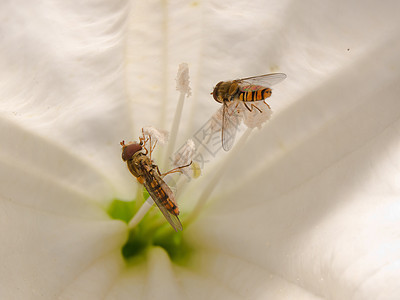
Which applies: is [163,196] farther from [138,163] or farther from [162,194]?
[138,163]

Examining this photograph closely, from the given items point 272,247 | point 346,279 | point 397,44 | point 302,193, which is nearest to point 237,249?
point 272,247

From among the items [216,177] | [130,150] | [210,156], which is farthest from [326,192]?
[130,150]

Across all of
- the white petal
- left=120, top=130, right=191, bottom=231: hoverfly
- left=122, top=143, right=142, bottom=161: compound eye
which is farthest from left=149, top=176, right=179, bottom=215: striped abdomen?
the white petal

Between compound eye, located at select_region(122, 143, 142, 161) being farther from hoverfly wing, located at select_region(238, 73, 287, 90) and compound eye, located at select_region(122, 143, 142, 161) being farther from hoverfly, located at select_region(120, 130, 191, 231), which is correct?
hoverfly wing, located at select_region(238, 73, 287, 90)

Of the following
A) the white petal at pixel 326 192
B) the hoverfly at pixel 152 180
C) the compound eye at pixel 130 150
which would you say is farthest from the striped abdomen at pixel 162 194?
the white petal at pixel 326 192

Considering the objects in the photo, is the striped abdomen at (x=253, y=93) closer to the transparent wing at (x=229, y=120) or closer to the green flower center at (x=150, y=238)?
the transparent wing at (x=229, y=120)

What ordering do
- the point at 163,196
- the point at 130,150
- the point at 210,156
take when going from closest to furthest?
the point at 163,196, the point at 130,150, the point at 210,156
